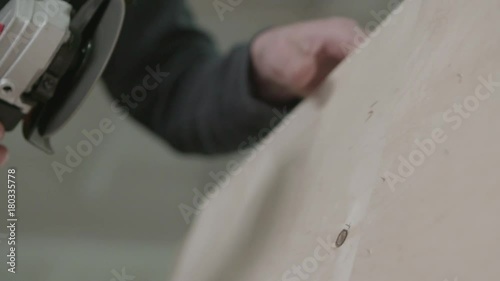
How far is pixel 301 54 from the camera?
49cm

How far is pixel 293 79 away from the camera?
1.61 feet

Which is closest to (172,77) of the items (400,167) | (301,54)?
(301,54)

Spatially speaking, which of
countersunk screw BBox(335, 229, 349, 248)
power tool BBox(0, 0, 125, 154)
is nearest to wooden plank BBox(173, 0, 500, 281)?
countersunk screw BBox(335, 229, 349, 248)

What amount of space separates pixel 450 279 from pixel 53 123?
1.08 ft

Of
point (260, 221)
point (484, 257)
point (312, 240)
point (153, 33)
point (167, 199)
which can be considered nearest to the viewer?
point (484, 257)

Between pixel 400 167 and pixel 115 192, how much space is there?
809 mm

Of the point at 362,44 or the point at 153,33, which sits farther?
the point at 153,33

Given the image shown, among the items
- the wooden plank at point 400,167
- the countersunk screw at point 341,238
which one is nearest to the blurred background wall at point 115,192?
the wooden plank at point 400,167

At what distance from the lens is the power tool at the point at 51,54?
38 cm

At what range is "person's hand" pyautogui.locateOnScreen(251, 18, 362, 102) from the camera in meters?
0.46

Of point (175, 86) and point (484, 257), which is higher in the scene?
point (484, 257)

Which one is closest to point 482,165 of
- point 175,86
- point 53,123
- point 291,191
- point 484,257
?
point 484,257

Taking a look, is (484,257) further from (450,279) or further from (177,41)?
(177,41)

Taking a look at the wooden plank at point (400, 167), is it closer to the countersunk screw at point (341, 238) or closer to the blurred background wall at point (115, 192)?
the countersunk screw at point (341, 238)
